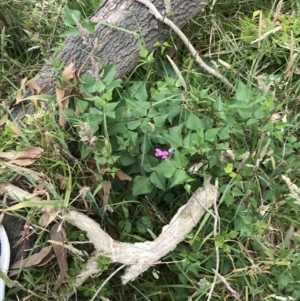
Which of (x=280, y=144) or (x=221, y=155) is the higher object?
(x=221, y=155)

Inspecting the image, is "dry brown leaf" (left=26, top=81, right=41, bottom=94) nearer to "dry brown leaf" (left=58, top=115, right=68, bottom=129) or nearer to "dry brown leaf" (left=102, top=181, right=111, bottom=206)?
"dry brown leaf" (left=58, top=115, right=68, bottom=129)

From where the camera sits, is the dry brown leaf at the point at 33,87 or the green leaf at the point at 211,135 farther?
the dry brown leaf at the point at 33,87

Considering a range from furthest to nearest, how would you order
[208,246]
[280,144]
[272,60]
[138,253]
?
[272,60]
[280,144]
[208,246]
[138,253]

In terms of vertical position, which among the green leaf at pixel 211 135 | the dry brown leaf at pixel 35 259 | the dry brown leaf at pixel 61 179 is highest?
the dry brown leaf at pixel 61 179

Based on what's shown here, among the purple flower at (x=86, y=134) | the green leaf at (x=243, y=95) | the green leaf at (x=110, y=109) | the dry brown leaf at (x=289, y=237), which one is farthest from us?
the dry brown leaf at (x=289, y=237)

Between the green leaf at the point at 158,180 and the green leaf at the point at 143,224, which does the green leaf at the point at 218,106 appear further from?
the green leaf at the point at 143,224

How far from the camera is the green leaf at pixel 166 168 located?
1427 millimetres

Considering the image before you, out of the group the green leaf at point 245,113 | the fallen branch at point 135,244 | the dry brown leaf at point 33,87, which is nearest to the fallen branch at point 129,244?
the fallen branch at point 135,244

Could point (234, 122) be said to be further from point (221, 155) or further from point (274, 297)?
point (274, 297)

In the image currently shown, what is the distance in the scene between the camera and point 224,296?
5.07 ft

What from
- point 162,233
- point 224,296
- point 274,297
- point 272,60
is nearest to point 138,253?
point 162,233

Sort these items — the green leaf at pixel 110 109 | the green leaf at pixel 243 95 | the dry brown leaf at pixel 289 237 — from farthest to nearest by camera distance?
1. the dry brown leaf at pixel 289 237
2. the green leaf at pixel 243 95
3. the green leaf at pixel 110 109

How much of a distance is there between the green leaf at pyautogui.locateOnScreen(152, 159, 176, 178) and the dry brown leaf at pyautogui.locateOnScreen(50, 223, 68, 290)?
0.34 m

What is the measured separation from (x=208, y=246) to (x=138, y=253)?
0.84ft
